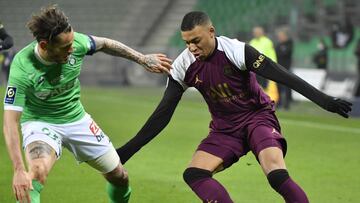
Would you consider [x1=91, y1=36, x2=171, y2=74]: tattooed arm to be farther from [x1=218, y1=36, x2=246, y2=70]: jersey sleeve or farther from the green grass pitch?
the green grass pitch

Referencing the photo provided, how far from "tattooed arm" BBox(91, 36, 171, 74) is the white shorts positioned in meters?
0.63

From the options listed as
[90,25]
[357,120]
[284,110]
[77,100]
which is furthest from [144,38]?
[77,100]

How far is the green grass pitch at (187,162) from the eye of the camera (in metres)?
9.74

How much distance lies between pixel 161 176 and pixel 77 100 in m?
4.11

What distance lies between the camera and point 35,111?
7.09 m

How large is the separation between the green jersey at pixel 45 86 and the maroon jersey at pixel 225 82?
2.80ft

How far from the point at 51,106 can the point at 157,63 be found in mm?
1001

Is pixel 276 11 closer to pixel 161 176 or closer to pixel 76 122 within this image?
pixel 161 176

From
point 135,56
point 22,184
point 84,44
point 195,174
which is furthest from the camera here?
point 135,56

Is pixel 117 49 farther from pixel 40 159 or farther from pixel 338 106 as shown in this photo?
pixel 338 106

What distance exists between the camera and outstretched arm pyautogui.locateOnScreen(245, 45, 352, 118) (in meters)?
6.77

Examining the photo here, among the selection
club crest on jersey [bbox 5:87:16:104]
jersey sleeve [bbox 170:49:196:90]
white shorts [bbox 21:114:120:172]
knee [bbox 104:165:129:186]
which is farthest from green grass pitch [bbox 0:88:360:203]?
club crest on jersey [bbox 5:87:16:104]

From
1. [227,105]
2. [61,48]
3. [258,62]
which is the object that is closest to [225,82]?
[227,105]

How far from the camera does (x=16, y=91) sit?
6.48 meters
